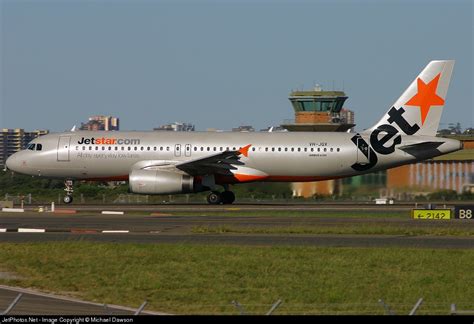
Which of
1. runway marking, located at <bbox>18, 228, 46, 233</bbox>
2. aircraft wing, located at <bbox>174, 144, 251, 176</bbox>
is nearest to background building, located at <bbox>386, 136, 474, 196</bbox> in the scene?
aircraft wing, located at <bbox>174, 144, 251, 176</bbox>

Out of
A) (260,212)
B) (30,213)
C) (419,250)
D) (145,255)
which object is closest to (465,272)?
(419,250)

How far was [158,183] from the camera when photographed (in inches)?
2217

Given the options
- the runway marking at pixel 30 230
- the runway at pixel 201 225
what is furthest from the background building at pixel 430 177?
the runway marking at pixel 30 230

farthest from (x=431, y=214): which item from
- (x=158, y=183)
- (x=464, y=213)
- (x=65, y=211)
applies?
(x=65, y=211)

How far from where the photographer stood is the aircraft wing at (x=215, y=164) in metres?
56.6

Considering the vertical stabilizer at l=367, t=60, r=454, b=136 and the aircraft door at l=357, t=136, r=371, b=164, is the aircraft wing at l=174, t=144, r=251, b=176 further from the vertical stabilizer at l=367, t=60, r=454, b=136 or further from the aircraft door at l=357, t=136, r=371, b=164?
the vertical stabilizer at l=367, t=60, r=454, b=136

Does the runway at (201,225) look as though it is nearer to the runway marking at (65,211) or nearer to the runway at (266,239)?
the runway at (266,239)

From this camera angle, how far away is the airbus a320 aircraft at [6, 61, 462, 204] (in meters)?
57.7

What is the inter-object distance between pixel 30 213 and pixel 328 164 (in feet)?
58.8

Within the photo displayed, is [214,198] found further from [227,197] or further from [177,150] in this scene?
[177,150]

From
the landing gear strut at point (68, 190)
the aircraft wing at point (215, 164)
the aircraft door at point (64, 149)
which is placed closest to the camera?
the aircraft wing at point (215, 164)

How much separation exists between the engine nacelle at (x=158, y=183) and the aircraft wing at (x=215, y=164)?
742 mm

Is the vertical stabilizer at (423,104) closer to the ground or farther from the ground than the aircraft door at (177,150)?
farther from the ground

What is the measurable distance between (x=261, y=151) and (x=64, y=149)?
39.1ft
